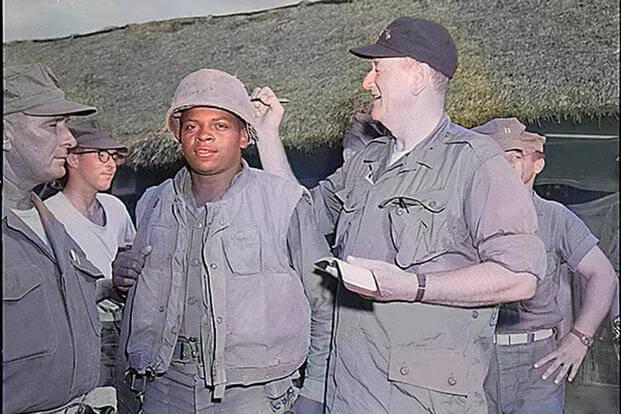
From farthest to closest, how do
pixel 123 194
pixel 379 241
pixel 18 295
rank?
1. pixel 123 194
2. pixel 18 295
3. pixel 379 241

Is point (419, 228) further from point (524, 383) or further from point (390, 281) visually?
point (524, 383)

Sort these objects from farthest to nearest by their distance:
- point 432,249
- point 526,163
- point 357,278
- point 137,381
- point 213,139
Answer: point 137,381 < point 213,139 < point 526,163 < point 432,249 < point 357,278

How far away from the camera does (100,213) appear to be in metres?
2.15

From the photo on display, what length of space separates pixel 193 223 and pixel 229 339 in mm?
327

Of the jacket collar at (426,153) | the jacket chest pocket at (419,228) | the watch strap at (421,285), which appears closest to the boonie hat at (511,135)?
the jacket collar at (426,153)

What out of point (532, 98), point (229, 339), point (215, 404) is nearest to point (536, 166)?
point (532, 98)

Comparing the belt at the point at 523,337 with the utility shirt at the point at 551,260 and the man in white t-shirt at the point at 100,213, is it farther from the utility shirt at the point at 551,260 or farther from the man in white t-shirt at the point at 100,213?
the man in white t-shirt at the point at 100,213

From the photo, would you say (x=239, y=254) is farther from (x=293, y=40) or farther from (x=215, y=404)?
(x=293, y=40)

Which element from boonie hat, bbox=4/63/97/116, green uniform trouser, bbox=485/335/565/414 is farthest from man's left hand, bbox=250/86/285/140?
green uniform trouser, bbox=485/335/565/414

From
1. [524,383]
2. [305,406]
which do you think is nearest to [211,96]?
[305,406]

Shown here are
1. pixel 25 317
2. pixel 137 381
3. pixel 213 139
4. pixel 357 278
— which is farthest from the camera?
pixel 137 381

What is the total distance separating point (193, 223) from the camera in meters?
2.01

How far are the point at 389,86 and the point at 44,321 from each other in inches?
41.8

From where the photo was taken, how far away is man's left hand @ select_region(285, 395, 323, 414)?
76.2 inches
